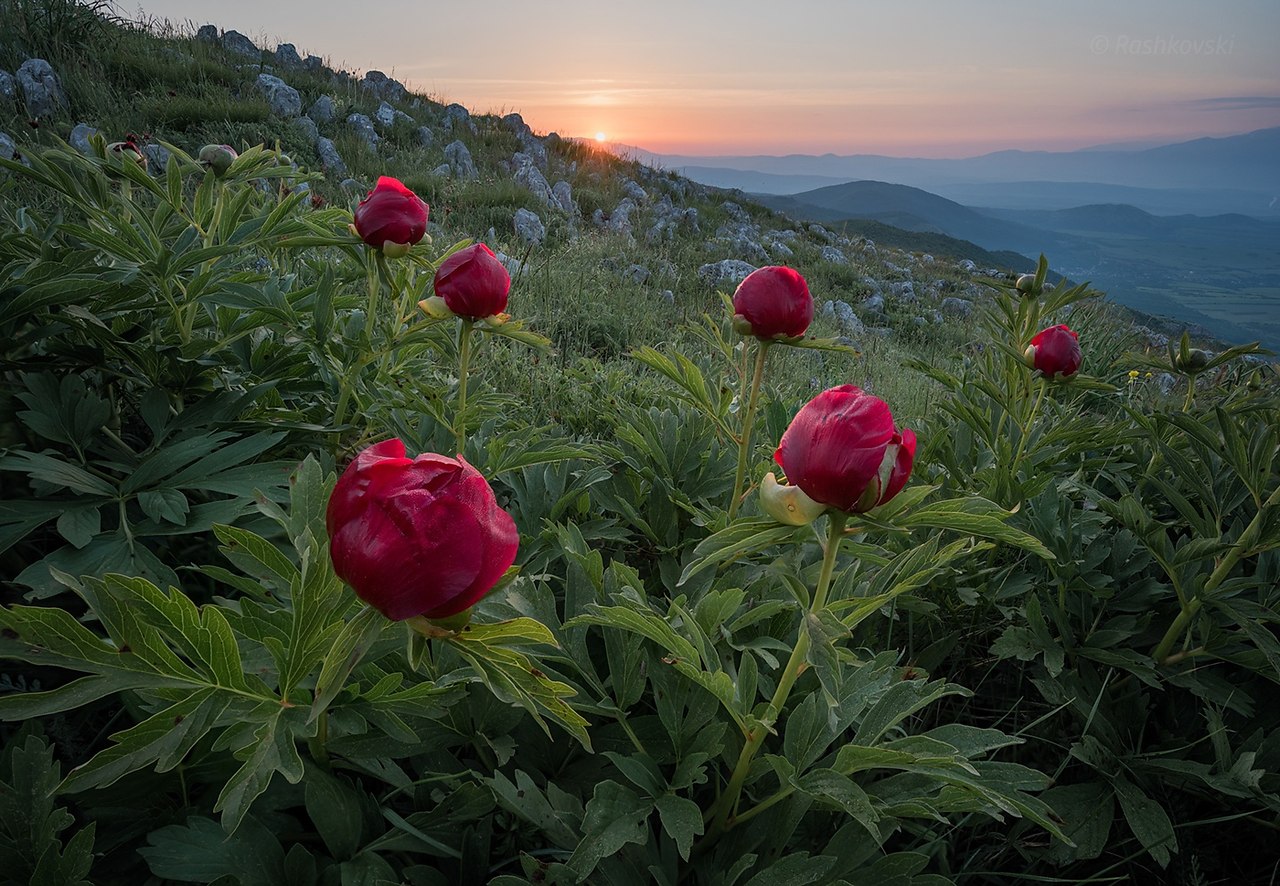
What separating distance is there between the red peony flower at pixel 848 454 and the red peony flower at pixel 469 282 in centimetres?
73

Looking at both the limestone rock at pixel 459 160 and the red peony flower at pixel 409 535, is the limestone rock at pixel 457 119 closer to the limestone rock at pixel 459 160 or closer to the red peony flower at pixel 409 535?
the limestone rock at pixel 459 160

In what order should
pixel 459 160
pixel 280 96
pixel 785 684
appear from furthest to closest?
1. pixel 459 160
2. pixel 280 96
3. pixel 785 684

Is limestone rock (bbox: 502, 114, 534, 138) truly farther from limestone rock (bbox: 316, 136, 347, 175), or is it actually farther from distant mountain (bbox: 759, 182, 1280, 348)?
distant mountain (bbox: 759, 182, 1280, 348)

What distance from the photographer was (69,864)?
71 centimetres

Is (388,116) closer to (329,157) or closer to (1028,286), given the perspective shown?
(329,157)

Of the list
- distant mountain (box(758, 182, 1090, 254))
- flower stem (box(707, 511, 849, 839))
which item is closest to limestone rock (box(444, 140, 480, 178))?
flower stem (box(707, 511, 849, 839))

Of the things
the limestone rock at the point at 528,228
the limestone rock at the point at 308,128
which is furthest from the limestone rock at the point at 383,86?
the limestone rock at the point at 528,228

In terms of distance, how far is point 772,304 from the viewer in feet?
4.08

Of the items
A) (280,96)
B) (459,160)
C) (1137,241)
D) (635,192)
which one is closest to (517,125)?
(635,192)

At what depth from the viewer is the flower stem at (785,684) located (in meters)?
0.74

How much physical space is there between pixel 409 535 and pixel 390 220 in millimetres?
919

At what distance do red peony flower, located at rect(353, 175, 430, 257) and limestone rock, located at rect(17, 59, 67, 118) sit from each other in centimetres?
945

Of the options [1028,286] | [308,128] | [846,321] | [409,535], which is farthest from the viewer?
[308,128]

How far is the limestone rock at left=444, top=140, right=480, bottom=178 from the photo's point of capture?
12180mm
